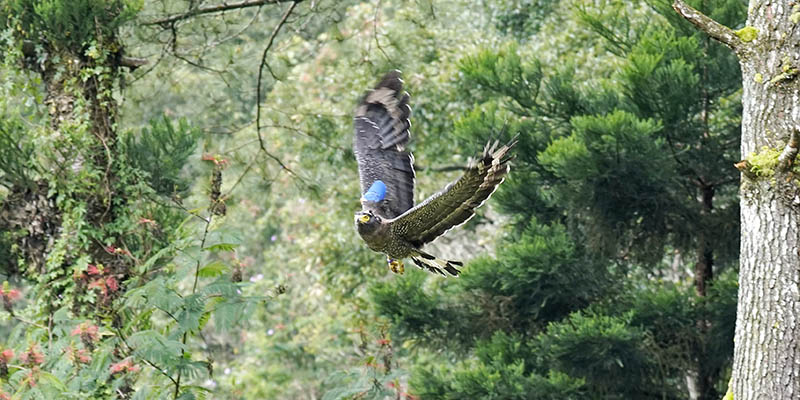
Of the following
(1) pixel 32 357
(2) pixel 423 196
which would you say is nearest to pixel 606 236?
(2) pixel 423 196

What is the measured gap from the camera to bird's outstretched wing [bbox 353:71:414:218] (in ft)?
13.3

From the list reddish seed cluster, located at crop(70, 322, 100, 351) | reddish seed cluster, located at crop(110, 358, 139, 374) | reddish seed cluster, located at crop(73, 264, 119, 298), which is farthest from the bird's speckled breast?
reddish seed cluster, located at crop(73, 264, 119, 298)

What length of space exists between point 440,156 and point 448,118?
0.32 metres

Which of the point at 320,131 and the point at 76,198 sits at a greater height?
the point at 320,131

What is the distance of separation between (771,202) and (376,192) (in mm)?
1473

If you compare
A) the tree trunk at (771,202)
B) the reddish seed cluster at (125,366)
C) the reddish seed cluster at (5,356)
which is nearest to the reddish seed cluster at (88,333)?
the reddish seed cluster at (125,366)

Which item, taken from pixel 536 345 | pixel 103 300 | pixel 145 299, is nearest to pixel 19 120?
pixel 103 300

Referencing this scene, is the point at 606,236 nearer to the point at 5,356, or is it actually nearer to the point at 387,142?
the point at 387,142

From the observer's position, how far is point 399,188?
4.07 meters

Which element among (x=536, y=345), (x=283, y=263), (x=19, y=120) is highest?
(x=283, y=263)

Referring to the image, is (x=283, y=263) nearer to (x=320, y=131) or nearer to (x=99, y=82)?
(x=320, y=131)

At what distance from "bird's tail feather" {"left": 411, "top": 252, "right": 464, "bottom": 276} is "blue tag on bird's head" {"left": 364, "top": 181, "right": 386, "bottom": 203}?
1.03 feet

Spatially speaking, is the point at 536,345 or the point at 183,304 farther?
the point at 536,345

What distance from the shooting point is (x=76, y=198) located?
566cm
